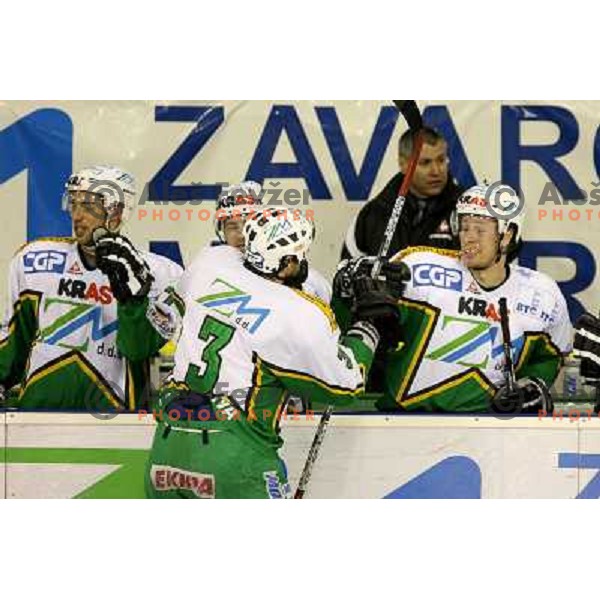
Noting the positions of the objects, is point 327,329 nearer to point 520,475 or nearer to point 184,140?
point 520,475

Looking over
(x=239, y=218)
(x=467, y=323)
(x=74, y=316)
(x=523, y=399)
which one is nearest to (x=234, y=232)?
(x=239, y=218)

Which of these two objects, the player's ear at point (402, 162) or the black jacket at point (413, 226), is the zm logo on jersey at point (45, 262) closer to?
the black jacket at point (413, 226)

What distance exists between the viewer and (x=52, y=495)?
738cm

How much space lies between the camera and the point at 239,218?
7.55m

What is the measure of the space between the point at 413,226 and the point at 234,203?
938 millimetres

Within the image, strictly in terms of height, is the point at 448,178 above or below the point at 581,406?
above

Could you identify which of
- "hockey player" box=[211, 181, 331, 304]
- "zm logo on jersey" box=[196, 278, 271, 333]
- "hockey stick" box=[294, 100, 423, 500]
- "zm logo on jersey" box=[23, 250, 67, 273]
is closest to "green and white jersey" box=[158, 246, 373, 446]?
"zm logo on jersey" box=[196, 278, 271, 333]

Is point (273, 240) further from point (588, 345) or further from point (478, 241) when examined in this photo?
point (588, 345)

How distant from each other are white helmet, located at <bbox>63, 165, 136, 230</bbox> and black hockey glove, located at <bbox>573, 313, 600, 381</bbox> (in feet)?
5.93


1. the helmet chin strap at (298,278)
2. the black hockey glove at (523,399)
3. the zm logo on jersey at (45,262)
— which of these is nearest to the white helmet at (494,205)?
the black hockey glove at (523,399)

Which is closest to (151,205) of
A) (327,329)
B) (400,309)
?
(400,309)

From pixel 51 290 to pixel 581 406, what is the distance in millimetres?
2187

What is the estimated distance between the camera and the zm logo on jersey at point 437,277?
24.4 ft

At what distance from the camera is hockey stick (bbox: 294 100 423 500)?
7.23 meters
